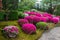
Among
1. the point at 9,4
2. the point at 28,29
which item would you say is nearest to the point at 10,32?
the point at 28,29

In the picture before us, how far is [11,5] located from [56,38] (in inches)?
146

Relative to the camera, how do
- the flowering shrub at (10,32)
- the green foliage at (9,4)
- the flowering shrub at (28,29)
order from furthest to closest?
1. the green foliage at (9,4)
2. the flowering shrub at (28,29)
3. the flowering shrub at (10,32)

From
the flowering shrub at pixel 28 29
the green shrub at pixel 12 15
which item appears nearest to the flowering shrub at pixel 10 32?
the flowering shrub at pixel 28 29

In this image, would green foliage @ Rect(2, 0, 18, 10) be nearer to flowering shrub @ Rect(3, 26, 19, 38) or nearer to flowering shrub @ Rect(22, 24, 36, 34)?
flowering shrub @ Rect(22, 24, 36, 34)

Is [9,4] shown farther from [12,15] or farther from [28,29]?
[28,29]

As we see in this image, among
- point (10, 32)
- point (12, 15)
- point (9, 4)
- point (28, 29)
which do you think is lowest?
point (28, 29)

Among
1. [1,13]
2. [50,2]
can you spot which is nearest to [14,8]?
[1,13]

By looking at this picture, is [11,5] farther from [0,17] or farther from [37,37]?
[37,37]

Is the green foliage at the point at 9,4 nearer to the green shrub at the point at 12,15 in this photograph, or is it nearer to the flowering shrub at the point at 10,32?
the green shrub at the point at 12,15

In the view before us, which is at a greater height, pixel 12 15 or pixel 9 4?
pixel 9 4

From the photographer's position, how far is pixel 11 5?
39.0 feet

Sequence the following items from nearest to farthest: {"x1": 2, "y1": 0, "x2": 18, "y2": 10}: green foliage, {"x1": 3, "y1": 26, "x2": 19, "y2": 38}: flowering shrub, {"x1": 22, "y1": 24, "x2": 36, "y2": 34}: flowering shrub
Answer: {"x1": 3, "y1": 26, "x2": 19, "y2": 38}: flowering shrub
{"x1": 22, "y1": 24, "x2": 36, "y2": 34}: flowering shrub
{"x1": 2, "y1": 0, "x2": 18, "y2": 10}: green foliage

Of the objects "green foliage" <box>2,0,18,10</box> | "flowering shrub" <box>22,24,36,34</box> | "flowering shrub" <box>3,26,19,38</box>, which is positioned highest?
"green foliage" <box>2,0,18,10</box>

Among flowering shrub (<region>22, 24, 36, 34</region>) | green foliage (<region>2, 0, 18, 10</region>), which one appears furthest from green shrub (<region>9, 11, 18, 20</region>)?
flowering shrub (<region>22, 24, 36, 34</region>)
